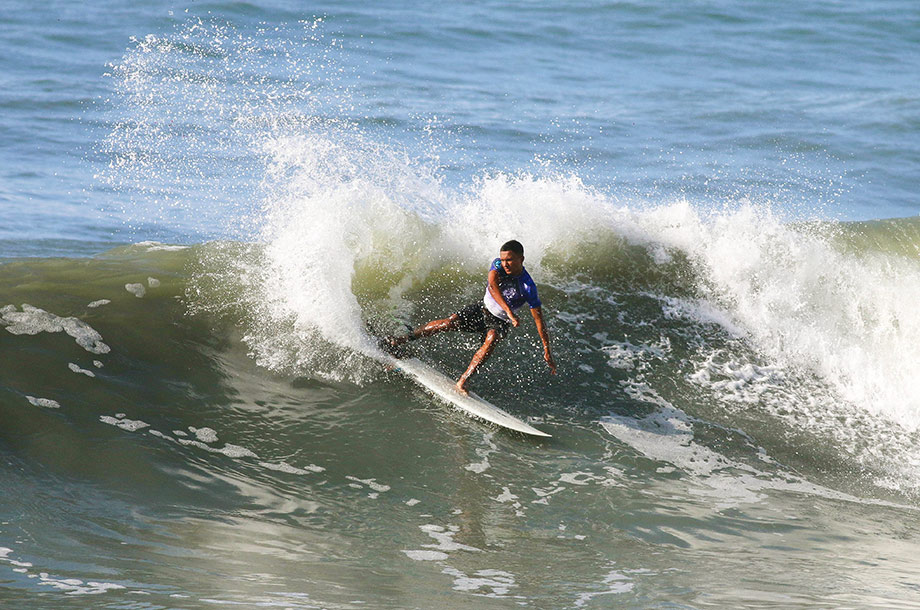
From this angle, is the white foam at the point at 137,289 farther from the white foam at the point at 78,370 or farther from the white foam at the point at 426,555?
the white foam at the point at 426,555

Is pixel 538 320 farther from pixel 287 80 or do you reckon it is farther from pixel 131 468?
pixel 287 80

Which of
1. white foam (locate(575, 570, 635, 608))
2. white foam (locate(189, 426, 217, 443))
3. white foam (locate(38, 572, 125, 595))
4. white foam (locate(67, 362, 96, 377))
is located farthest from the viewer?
white foam (locate(67, 362, 96, 377))

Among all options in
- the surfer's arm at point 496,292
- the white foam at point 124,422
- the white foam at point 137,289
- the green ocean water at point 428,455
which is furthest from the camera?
the white foam at point 137,289

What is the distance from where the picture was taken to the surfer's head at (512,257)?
22.8 ft

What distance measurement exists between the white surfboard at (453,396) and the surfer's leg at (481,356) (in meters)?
0.06

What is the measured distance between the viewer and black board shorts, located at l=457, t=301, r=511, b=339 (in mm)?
7352

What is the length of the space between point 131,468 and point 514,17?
22055 mm

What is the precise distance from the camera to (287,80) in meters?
17.6

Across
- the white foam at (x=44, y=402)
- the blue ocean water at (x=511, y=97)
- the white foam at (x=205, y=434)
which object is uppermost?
the blue ocean water at (x=511, y=97)

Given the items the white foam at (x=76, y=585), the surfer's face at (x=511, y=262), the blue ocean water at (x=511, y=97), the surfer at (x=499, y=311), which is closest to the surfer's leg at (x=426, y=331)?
the surfer at (x=499, y=311)

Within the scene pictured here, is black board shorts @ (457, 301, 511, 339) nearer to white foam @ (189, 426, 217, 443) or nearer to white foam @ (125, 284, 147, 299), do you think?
white foam @ (189, 426, 217, 443)

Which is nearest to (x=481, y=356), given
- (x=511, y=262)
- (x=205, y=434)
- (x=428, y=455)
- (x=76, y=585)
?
(x=511, y=262)

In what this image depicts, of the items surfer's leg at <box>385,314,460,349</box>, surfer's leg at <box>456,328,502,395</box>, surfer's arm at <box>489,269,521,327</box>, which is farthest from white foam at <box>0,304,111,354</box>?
surfer's arm at <box>489,269,521,327</box>

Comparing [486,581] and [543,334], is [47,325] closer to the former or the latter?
[543,334]
